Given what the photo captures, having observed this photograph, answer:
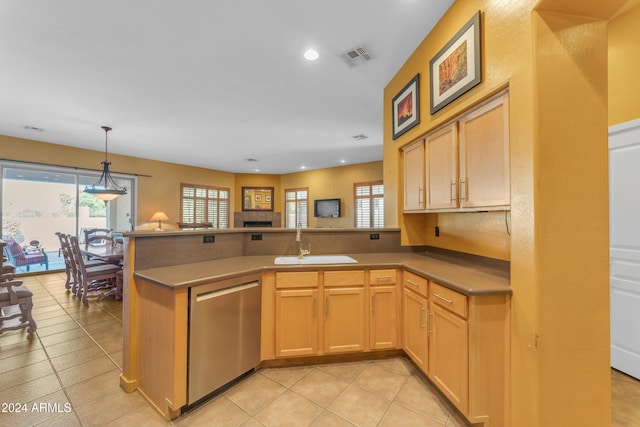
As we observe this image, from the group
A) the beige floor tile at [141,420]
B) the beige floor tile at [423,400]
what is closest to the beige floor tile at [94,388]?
the beige floor tile at [141,420]

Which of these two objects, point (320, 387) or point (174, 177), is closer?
point (320, 387)

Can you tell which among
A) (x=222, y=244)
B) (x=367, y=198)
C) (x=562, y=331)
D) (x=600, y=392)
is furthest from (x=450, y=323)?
(x=367, y=198)

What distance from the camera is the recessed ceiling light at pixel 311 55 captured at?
8.46 feet

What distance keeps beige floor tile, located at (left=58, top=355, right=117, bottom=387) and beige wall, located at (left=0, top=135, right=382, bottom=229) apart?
4.80 m

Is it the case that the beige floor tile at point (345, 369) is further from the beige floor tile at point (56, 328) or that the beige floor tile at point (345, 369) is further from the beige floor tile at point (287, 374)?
the beige floor tile at point (56, 328)

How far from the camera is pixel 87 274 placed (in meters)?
3.80

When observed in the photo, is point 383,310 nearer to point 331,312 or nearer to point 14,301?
point 331,312

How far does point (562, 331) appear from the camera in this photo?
1.34 m

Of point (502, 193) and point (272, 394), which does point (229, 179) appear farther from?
point (502, 193)

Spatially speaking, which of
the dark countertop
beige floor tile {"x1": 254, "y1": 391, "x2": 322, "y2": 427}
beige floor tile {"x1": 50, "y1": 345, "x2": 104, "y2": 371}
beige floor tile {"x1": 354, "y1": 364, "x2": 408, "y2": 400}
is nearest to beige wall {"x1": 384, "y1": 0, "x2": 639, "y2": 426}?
the dark countertop

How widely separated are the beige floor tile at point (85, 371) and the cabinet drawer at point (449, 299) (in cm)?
273

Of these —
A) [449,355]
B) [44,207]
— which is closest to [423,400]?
[449,355]

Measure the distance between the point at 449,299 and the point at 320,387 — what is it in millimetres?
1176

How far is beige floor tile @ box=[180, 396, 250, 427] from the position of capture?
1.61 m
